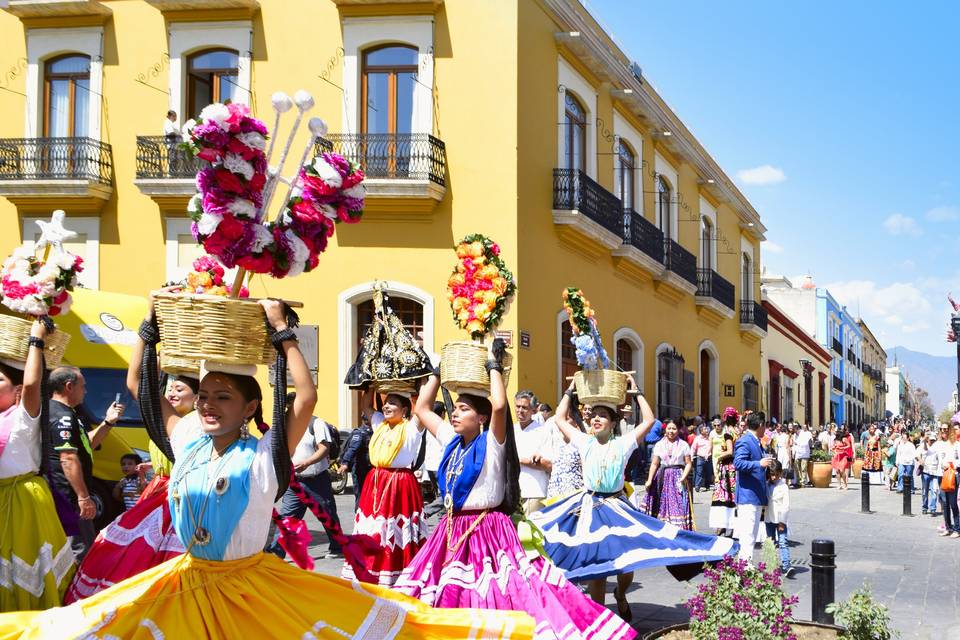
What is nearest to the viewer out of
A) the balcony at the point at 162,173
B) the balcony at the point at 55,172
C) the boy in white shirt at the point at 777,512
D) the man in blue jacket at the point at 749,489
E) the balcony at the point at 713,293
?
the man in blue jacket at the point at 749,489

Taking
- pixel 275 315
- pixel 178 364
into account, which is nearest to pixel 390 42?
pixel 275 315

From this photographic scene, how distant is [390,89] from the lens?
1933 cm

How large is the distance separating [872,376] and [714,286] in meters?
65.5

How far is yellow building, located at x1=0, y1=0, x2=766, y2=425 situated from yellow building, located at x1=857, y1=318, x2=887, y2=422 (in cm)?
6533

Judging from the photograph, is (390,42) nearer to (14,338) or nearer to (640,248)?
(640,248)

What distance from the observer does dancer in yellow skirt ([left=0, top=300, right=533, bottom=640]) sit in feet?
12.6

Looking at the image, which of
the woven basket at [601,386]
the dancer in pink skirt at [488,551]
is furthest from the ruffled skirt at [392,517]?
the dancer in pink skirt at [488,551]

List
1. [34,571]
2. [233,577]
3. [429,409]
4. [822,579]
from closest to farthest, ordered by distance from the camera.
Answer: [233,577], [34,571], [429,409], [822,579]

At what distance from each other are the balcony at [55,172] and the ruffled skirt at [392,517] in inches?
519

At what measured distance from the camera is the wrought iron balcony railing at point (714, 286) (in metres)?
31.5

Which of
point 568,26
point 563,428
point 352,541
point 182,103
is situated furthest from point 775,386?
point 352,541

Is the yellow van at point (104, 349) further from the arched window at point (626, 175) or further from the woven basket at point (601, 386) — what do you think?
the arched window at point (626, 175)

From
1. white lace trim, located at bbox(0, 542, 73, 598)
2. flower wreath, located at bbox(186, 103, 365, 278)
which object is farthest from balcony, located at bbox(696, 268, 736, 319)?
flower wreath, located at bbox(186, 103, 365, 278)

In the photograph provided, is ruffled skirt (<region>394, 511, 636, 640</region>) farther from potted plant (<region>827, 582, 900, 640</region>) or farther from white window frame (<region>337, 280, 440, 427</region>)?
white window frame (<region>337, 280, 440, 427</region>)
